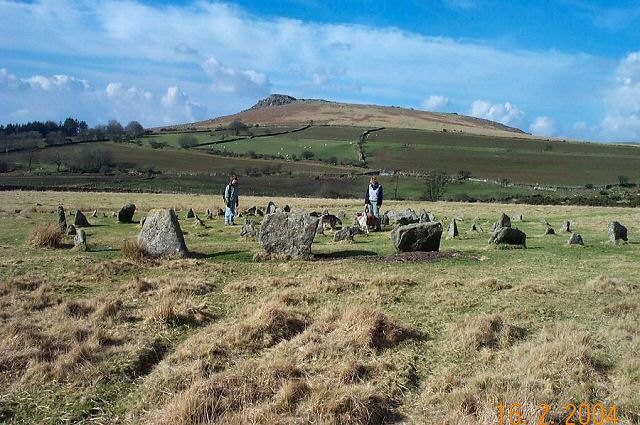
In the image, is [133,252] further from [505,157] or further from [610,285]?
[505,157]

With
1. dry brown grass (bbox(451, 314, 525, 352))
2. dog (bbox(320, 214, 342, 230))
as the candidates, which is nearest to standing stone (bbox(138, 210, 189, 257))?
dog (bbox(320, 214, 342, 230))

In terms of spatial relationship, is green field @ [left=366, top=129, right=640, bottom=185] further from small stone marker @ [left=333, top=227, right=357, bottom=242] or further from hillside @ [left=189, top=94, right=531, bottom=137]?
small stone marker @ [left=333, top=227, right=357, bottom=242]

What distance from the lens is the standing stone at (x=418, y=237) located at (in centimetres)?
1616

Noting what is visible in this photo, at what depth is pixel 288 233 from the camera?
50.8 ft

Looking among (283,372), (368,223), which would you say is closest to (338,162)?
(368,223)

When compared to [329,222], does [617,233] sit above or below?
above

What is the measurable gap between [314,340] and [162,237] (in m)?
8.47

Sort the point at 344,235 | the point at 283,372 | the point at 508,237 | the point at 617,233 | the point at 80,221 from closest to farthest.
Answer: the point at 283,372, the point at 508,237, the point at 617,233, the point at 344,235, the point at 80,221

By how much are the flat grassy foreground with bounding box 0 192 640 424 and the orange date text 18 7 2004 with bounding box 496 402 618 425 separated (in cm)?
4

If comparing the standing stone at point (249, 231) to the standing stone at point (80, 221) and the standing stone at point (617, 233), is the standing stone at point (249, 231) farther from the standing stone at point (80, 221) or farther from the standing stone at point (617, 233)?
the standing stone at point (617, 233)

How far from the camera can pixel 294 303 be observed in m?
10.7

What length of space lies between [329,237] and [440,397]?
1410 centimetres

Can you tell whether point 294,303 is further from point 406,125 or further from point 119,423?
point 406,125

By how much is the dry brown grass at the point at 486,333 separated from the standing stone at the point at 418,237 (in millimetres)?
6801
